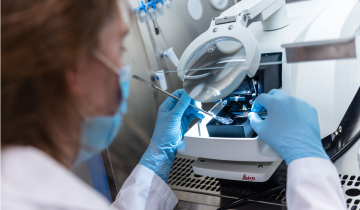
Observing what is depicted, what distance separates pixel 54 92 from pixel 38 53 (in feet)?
0.22

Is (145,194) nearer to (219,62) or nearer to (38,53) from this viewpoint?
(219,62)

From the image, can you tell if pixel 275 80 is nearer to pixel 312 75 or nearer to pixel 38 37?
pixel 312 75

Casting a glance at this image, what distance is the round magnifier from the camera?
2.45 feet

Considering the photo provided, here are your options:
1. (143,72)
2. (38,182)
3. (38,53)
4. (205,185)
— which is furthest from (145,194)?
(38,53)

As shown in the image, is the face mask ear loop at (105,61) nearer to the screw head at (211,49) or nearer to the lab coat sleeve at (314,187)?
the screw head at (211,49)

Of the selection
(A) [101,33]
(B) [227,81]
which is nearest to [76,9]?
(A) [101,33]

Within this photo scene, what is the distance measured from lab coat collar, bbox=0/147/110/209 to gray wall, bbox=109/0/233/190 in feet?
1.81

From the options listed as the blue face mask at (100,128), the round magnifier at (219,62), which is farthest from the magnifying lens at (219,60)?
the blue face mask at (100,128)

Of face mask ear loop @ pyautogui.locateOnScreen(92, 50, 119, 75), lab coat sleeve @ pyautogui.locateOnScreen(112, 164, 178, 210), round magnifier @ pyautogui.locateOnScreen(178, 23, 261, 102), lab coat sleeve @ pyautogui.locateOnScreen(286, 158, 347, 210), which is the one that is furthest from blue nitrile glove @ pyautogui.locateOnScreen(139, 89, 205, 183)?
face mask ear loop @ pyautogui.locateOnScreen(92, 50, 119, 75)

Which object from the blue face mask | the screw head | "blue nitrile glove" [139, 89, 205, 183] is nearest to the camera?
the blue face mask

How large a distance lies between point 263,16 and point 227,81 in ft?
0.95

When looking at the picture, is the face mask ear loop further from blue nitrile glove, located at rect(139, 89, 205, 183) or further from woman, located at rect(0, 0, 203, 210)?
blue nitrile glove, located at rect(139, 89, 205, 183)

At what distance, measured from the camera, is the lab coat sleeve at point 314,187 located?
2.23ft

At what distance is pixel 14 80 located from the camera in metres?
0.43
